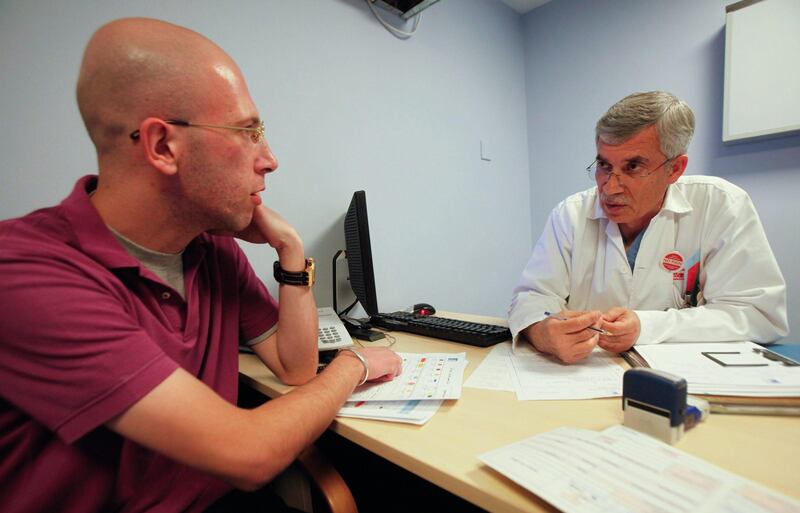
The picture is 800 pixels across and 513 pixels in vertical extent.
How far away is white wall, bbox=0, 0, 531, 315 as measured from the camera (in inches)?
40.6

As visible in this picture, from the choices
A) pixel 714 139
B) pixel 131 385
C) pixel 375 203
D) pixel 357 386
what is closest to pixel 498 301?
pixel 375 203

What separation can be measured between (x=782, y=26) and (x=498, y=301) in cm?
200

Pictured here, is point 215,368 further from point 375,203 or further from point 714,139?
point 714,139

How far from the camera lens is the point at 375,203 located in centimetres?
179

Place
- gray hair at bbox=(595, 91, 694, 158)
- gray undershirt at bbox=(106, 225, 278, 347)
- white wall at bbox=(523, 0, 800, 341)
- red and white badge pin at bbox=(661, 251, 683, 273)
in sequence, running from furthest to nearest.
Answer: white wall at bbox=(523, 0, 800, 341) < red and white badge pin at bbox=(661, 251, 683, 273) < gray hair at bbox=(595, 91, 694, 158) < gray undershirt at bbox=(106, 225, 278, 347)

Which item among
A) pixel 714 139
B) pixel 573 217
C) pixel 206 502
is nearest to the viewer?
pixel 206 502

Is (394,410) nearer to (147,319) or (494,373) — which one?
(494,373)

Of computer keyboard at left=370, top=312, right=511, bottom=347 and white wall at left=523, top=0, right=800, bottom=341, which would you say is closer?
computer keyboard at left=370, top=312, right=511, bottom=347

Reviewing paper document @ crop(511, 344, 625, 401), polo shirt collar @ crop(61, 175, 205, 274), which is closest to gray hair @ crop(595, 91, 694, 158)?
paper document @ crop(511, 344, 625, 401)

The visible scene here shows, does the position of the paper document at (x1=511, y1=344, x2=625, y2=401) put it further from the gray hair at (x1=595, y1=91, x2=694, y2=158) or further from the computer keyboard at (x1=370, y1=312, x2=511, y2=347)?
the gray hair at (x1=595, y1=91, x2=694, y2=158)

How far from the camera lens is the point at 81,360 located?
1.63 ft

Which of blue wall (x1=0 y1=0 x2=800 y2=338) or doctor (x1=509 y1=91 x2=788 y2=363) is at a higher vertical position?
blue wall (x1=0 y1=0 x2=800 y2=338)

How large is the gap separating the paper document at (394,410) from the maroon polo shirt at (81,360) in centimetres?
25

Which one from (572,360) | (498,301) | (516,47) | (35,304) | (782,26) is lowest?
(498,301)
